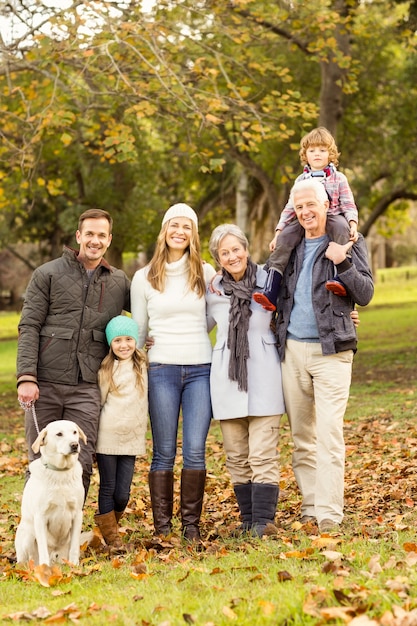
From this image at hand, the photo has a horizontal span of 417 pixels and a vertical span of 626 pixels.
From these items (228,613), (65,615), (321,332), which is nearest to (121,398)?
(321,332)

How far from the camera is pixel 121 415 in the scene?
663 centimetres

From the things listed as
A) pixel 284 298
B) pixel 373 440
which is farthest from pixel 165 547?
pixel 373 440

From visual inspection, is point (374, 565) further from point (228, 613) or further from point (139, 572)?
point (139, 572)

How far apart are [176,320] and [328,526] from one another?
187cm

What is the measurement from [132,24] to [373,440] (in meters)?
6.60

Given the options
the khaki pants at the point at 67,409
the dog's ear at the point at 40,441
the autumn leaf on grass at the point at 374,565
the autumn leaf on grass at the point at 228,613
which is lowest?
the autumn leaf on grass at the point at 228,613

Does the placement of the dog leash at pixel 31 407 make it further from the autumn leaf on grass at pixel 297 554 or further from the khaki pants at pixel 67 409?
the autumn leaf on grass at pixel 297 554

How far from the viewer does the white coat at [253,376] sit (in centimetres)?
651

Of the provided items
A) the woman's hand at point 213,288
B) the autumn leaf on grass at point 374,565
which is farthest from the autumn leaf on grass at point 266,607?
the woman's hand at point 213,288

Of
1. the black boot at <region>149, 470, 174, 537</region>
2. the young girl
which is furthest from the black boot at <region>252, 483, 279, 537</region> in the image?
the young girl

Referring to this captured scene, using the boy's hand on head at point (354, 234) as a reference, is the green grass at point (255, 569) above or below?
below

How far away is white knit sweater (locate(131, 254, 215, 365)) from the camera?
6.61 m

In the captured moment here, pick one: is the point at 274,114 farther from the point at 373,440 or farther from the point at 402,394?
the point at 373,440

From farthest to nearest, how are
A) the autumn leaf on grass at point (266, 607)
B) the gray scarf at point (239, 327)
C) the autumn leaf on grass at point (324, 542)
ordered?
the gray scarf at point (239, 327) → the autumn leaf on grass at point (324, 542) → the autumn leaf on grass at point (266, 607)
